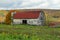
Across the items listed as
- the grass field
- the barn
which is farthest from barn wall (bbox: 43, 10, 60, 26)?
the grass field

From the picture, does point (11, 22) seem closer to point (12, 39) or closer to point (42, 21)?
point (42, 21)

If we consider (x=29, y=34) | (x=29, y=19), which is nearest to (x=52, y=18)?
(x=29, y=19)

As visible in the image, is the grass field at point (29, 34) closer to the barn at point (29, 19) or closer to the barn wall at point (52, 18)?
the barn wall at point (52, 18)

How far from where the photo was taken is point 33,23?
52.3 metres

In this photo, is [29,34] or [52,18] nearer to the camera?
[29,34]

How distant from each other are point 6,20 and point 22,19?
406 centimetres

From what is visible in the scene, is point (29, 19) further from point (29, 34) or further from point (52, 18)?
point (29, 34)

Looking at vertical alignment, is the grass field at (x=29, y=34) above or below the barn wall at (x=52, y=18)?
above

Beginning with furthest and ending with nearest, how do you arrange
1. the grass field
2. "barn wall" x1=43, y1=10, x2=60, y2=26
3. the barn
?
1. "barn wall" x1=43, y1=10, x2=60, y2=26
2. the barn
3. the grass field

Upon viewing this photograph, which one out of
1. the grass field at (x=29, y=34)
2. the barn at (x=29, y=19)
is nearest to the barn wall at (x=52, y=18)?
the barn at (x=29, y=19)

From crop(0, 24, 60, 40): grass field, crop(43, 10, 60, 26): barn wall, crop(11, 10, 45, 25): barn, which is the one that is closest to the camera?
crop(0, 24, 60, 40): grass field

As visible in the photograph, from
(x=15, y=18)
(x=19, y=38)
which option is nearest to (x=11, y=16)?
(x=15, y=18)

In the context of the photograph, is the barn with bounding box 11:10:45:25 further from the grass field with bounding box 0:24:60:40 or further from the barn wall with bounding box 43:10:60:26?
the grass field with bounding box 0:24:60:40

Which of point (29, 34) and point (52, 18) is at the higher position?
point (29, 34)
